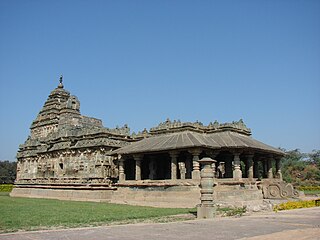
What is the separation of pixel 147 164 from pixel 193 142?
8601 millimetres

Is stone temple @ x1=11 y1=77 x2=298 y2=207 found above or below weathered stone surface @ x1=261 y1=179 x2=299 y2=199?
above

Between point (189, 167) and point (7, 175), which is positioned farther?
point (7, 175)

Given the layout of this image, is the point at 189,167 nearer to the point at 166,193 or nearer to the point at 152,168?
the point at 166,193

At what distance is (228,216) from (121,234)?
257 inches

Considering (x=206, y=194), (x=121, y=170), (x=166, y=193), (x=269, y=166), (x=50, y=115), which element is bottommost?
(x=166, y=193)

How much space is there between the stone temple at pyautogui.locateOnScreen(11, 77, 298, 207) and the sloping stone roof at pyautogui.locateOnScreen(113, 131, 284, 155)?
59 mm

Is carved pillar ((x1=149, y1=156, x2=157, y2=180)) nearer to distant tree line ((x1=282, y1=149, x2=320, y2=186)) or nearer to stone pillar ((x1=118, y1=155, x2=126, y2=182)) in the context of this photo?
stone pillar ((x1=118, y1=155, x2=126, y2=182))

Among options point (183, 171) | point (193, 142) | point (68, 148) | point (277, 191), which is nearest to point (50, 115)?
point (68, 148)

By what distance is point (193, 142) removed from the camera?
21719mm

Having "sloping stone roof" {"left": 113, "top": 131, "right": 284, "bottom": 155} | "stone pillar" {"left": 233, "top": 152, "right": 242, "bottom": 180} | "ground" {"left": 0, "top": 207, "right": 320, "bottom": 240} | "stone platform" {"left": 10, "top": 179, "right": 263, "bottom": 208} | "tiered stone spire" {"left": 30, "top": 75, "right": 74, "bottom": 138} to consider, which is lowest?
"ground" {"left": 0, "top": 207, "right": 320, "bottom": 240}

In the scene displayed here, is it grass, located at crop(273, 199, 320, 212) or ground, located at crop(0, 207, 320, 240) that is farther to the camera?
grass, located at crop(273, 199, 320, 212)

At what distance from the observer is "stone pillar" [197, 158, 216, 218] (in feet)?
47.0

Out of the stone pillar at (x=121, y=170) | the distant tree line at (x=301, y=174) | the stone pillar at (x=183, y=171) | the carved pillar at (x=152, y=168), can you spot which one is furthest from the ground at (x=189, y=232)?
the distant tree line at (x=301, y=174)

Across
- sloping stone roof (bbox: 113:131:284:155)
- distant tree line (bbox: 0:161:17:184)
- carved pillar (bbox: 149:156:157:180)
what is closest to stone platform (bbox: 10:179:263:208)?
sloping stone roof (bbox: 113:131:284:155)
